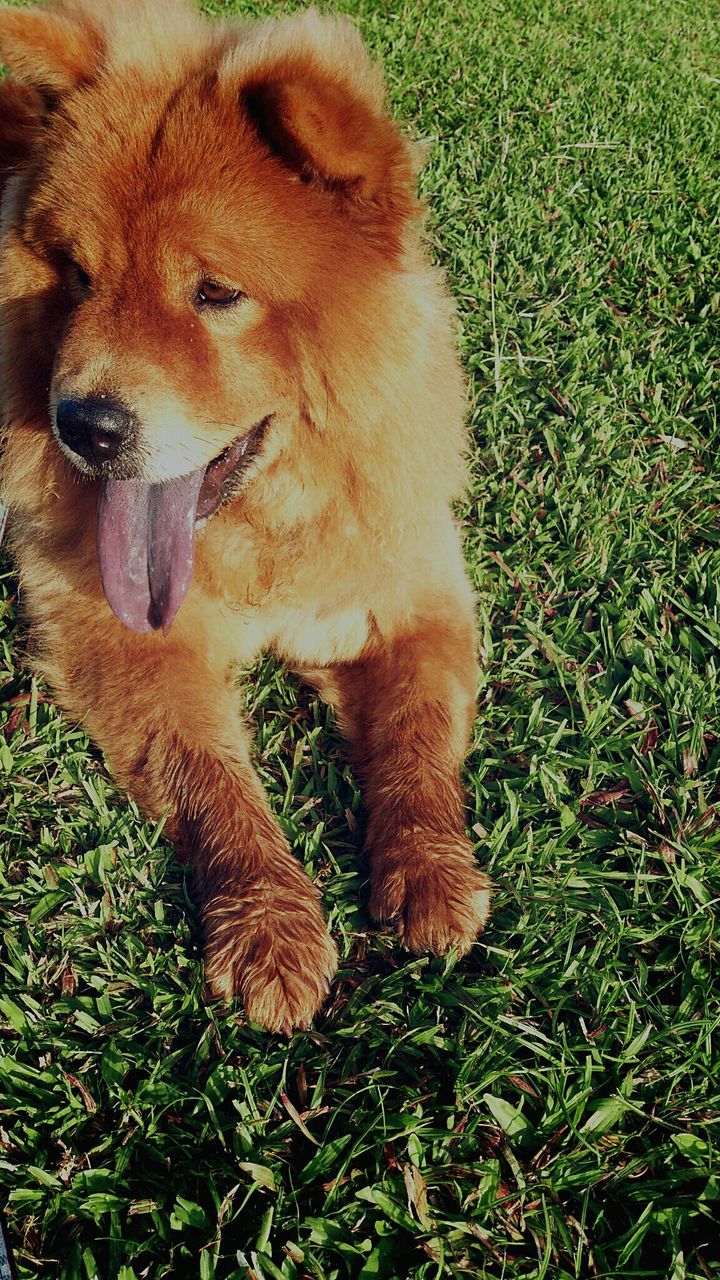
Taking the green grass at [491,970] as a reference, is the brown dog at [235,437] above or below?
above

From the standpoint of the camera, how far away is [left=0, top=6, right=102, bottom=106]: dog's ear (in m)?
2.24

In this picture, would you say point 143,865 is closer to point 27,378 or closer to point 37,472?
point 37,472

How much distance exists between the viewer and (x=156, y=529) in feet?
8.22

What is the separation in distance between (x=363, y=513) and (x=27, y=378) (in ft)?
3.12

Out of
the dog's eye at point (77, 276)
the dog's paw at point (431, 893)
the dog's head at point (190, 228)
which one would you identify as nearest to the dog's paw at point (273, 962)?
the dog's paw at point (431, 893)

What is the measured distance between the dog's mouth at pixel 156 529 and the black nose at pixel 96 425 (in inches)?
8.7

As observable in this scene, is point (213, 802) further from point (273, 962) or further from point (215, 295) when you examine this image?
point (215, 295)

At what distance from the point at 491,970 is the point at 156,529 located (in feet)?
4.51

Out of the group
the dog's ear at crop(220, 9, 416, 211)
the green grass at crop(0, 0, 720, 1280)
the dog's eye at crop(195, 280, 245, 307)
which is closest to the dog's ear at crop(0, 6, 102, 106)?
the dog's ear at crop(220, 9, 416, 211)

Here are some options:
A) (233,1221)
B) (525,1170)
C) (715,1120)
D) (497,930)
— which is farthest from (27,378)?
(715,1120)

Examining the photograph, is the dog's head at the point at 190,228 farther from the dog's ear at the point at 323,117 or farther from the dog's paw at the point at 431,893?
the dog's paw at the point at 431,893

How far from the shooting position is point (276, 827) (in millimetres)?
2453

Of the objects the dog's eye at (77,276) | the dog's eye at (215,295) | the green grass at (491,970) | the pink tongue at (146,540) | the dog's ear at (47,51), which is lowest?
the green grass at (491,970)

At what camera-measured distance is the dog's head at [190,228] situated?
210 centimetres
